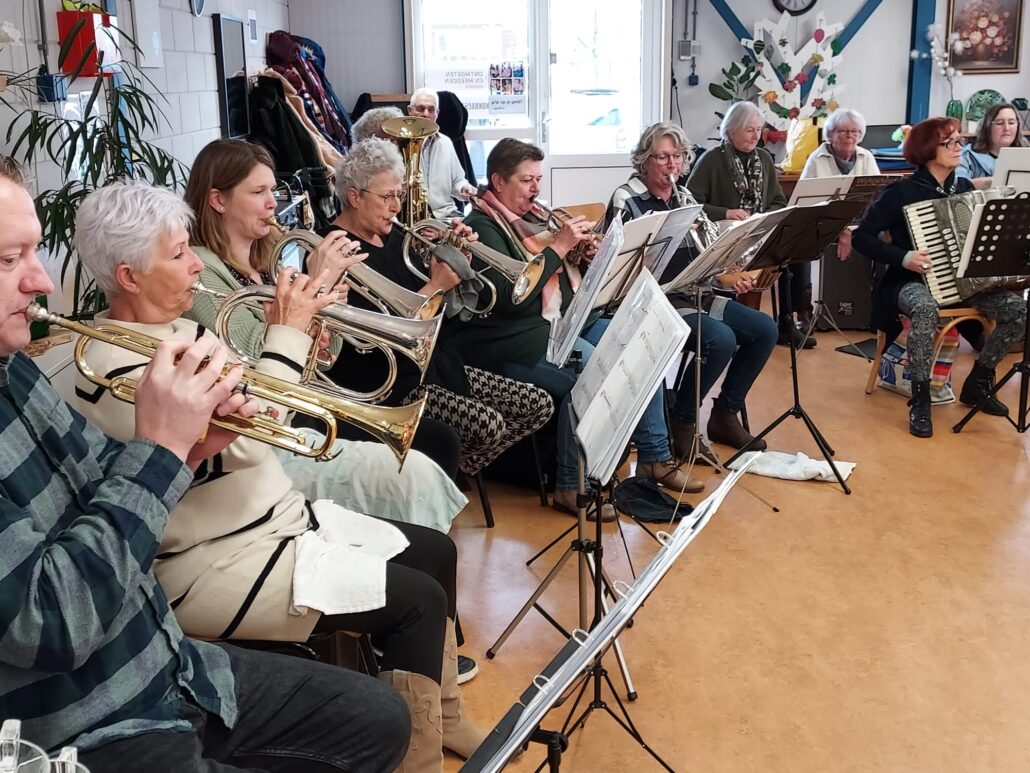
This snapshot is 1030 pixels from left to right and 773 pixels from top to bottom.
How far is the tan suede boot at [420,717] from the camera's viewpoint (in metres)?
1.84

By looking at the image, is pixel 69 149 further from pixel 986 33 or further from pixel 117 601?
pixel 986 33

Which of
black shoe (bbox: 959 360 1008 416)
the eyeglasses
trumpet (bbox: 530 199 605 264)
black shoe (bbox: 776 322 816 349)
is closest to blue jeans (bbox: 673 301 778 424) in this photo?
trumpet (bbox: 530 199 605 264)

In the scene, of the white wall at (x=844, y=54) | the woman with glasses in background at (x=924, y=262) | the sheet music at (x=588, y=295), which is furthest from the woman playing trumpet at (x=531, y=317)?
the white wall at (x=844, y=54)

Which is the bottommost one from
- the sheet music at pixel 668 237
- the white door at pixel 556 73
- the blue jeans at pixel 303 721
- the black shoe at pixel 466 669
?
the black shoe at pixel 466 669

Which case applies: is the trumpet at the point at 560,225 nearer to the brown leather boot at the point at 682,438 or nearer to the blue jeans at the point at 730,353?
the blue jeans at the point at 730,353

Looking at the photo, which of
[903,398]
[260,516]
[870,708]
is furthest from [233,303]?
[903,398]

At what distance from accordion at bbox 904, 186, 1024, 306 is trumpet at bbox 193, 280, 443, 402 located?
8.92 feet

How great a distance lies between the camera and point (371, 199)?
10.3ft

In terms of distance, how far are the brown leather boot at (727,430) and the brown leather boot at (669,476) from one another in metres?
0.47

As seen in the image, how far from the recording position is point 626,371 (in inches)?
79.9

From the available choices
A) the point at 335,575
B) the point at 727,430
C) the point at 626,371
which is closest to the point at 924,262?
the point at 727,430

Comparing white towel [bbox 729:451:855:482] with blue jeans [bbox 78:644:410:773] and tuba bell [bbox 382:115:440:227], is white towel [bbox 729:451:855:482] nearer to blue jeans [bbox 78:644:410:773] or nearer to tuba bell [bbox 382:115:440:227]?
tuba bell [bbox 382:115:440:227]

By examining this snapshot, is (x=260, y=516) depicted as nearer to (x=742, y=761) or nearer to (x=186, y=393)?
(x=186, y=393)

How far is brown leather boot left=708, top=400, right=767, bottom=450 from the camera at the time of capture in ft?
13.4
